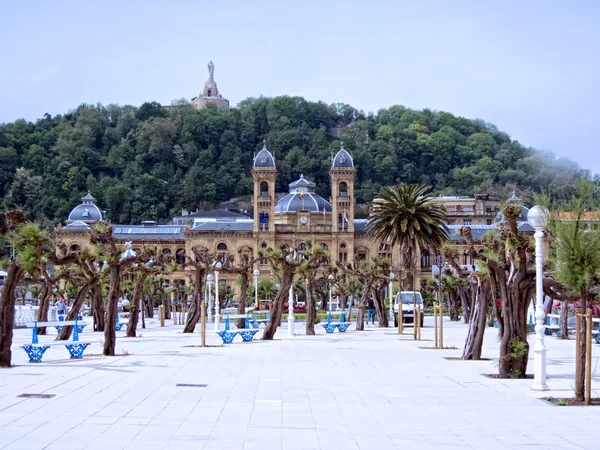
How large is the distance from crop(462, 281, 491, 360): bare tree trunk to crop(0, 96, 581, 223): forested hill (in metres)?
118

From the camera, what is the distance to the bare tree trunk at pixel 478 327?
25344 mm

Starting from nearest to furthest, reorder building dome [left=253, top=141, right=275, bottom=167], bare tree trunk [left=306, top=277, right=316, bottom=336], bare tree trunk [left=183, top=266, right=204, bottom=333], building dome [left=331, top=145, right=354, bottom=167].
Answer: bare tree trunk [left=306, top=277, right=316, bottom=336] < bare tree trunk [left=183, top=266, right=204, bottom=333] < building dome [left=331, top=145, right=354, bottom=167] < building dome [left=253, top=141, right=275, bottom=167]

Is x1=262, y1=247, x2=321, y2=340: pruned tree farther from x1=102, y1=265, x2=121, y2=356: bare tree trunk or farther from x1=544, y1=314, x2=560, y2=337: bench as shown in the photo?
x1=544, y1=314, x2=560, y2=337: bench

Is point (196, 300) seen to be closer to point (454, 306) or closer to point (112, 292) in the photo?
point (112, 292)

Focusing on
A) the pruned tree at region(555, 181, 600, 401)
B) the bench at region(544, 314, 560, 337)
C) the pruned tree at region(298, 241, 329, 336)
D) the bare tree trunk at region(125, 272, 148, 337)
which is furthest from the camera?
the bench at region(544, 314, 560, 337)

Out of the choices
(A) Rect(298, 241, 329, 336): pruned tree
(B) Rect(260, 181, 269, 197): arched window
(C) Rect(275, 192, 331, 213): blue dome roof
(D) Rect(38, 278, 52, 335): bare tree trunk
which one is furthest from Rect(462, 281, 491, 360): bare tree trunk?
(C) Rect(275, 192, 331, 213): blue dome roof

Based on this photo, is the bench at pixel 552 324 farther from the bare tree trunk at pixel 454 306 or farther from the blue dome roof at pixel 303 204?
the blue dome roof at pixel 303 204

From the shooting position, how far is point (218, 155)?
168875 mm

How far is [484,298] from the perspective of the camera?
2552cm

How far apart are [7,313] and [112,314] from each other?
459 centimetres

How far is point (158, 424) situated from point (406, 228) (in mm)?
31133

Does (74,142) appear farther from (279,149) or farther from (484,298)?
(484,298)

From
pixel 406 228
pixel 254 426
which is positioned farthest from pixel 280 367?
pixel 406 228

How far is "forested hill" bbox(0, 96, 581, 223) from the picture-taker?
Result: 14962 cm
